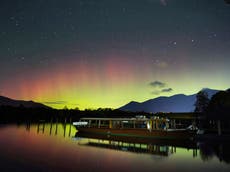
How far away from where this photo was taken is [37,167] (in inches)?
666

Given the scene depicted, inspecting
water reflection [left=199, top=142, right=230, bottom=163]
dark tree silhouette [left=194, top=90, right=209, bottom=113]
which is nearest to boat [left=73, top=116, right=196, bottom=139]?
water reflection [left=199, top=142, right=230, bottom=163]

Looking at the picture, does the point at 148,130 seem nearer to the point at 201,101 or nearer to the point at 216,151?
the point at 216,151

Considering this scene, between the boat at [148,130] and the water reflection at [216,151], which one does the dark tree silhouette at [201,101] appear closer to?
the boat at [148,130]

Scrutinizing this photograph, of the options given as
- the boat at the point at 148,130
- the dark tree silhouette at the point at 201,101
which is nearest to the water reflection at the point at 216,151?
the boat at the point at 148,130

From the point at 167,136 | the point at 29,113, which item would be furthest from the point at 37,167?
the point at 29,113

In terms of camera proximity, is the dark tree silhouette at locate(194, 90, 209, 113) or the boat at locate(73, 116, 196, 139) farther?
the dark tree silhouette at locate(194, 90, 209, 113)

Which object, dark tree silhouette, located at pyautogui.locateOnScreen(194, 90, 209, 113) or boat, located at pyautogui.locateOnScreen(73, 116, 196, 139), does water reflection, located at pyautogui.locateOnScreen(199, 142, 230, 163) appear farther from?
dark tree silhouette, located at pyautogui.locateOnScreen(194, 90, 209, 113)

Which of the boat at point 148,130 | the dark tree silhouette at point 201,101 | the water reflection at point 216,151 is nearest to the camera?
the water reflection at point 216,151

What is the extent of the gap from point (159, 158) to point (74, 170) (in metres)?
8.21

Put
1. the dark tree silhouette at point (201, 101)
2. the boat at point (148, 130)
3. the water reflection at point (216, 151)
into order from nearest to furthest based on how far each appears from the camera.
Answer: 1. the water reflection at point (216, 151)
2. the boat at point (148, 130)
3. the dark tree silhouette at point (201, 101)

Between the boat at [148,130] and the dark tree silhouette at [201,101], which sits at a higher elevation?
the dark tree silhouette at [201,101]

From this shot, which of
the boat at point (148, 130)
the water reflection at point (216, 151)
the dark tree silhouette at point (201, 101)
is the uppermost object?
the dark tree silhouette at point (201, 101)

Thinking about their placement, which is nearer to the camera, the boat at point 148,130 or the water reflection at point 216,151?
the water reflection at point 216,151

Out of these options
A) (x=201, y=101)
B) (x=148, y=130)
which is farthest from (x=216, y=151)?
(x=201, y=101)
